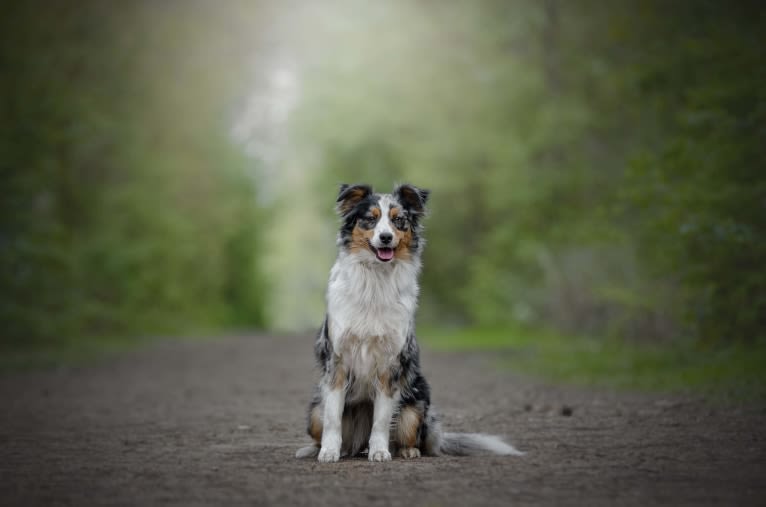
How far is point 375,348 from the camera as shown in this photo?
21.2 feet

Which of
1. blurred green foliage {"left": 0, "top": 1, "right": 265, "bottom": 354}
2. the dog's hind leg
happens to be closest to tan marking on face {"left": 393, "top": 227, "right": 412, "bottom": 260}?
the dog's hind leg

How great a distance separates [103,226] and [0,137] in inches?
289

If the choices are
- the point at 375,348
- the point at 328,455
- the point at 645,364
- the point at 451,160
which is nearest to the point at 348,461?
the point at 328,455

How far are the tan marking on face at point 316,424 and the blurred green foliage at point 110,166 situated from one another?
12.3 m

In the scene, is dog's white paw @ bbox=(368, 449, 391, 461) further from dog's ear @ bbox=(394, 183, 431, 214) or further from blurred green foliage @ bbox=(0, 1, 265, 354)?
blurred green foliage @ bbox=(0, 1, 265, 354)

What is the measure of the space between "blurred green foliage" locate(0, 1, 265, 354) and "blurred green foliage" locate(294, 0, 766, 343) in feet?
17.7

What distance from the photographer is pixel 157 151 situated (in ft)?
98.3

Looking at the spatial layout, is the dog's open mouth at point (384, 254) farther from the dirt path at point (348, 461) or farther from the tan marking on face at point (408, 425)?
the dirt path at point (348, 461)

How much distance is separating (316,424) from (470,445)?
131 centimetres

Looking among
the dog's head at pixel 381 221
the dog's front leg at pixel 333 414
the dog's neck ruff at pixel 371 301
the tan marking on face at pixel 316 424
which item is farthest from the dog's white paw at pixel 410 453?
the dog's head at pixel 381 221

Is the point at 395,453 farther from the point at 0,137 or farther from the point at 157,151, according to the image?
the point at 157,151

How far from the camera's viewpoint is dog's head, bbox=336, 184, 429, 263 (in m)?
6.52

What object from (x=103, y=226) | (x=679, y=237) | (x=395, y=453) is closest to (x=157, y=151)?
(x=103, y=226)

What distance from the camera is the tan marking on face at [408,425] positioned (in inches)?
260
